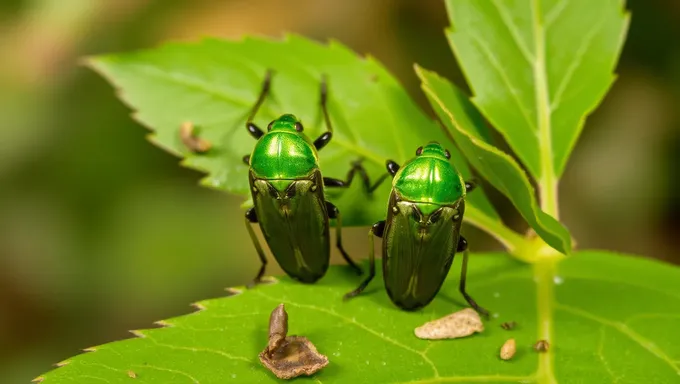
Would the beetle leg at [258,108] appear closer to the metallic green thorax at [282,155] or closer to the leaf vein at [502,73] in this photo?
the metallic green thorax at [282,155]

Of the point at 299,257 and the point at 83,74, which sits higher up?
the point at 83,74

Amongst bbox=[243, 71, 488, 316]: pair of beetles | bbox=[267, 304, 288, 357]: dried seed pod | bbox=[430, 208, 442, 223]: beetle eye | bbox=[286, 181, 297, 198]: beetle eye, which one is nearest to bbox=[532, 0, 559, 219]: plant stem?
bbox=[243, 71, 488, 316]: pair of beetles

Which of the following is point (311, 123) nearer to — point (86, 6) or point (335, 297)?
point (335, 297)

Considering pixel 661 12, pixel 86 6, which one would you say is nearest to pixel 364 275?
pixel 661 12

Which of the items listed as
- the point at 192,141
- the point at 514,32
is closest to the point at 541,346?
the point at 514,32

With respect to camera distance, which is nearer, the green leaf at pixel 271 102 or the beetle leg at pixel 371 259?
the beetle leg at pixel 371 259

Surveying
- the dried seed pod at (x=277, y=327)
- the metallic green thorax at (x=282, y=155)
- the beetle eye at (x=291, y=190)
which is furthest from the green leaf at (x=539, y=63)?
the dried seed pod at (x=277, y=327)
